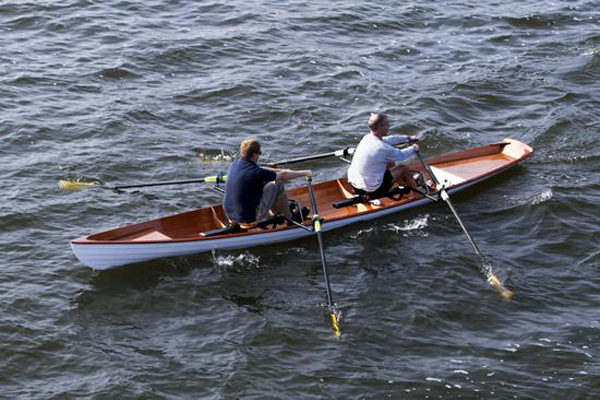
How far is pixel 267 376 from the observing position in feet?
44.2

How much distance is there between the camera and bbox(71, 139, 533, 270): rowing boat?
51.5ft

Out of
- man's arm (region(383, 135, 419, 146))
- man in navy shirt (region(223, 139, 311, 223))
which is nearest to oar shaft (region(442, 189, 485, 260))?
man's arm (region(383, 135, 419, 146))

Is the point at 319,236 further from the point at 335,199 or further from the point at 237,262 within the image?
the point at 335,199

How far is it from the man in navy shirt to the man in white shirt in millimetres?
1450

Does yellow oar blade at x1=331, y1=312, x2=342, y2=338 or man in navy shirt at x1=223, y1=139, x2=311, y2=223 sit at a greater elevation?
man in navy shirt at x1=223, y1=139, x2=311, y2=223

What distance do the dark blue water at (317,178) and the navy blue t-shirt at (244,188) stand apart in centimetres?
84

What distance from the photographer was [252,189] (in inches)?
632

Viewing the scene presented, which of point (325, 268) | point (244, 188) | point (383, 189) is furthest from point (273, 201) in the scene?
point (383, 189)

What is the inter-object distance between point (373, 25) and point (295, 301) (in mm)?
14765

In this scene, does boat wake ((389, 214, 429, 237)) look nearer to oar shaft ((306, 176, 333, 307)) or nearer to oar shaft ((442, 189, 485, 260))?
oar shaft ((442, 189, 485, 260))

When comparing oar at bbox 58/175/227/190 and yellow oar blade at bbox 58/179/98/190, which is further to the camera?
yellow oar blade at bbox 58/179/98/190

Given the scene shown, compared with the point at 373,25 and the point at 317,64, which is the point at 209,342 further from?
the point at 373,25

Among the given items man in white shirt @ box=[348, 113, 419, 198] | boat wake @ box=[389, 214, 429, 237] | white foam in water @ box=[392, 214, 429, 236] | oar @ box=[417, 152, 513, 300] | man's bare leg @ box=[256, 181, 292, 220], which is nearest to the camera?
oar @ box=[417, 152, 513, 300]

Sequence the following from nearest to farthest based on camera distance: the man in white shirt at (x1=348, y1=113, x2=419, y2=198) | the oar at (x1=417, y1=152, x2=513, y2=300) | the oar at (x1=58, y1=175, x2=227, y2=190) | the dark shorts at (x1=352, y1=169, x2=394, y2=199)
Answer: the oar at (x1=417, y1=152, x2=513, y2=300), the man in white shirt at (x1=348, y1=113, x2=419, y2=198), the oar at (x1=58, y1=175, x2=227, y2=190), the dark shorts at (x1=352, y1=169, x2=394, y2=199)
